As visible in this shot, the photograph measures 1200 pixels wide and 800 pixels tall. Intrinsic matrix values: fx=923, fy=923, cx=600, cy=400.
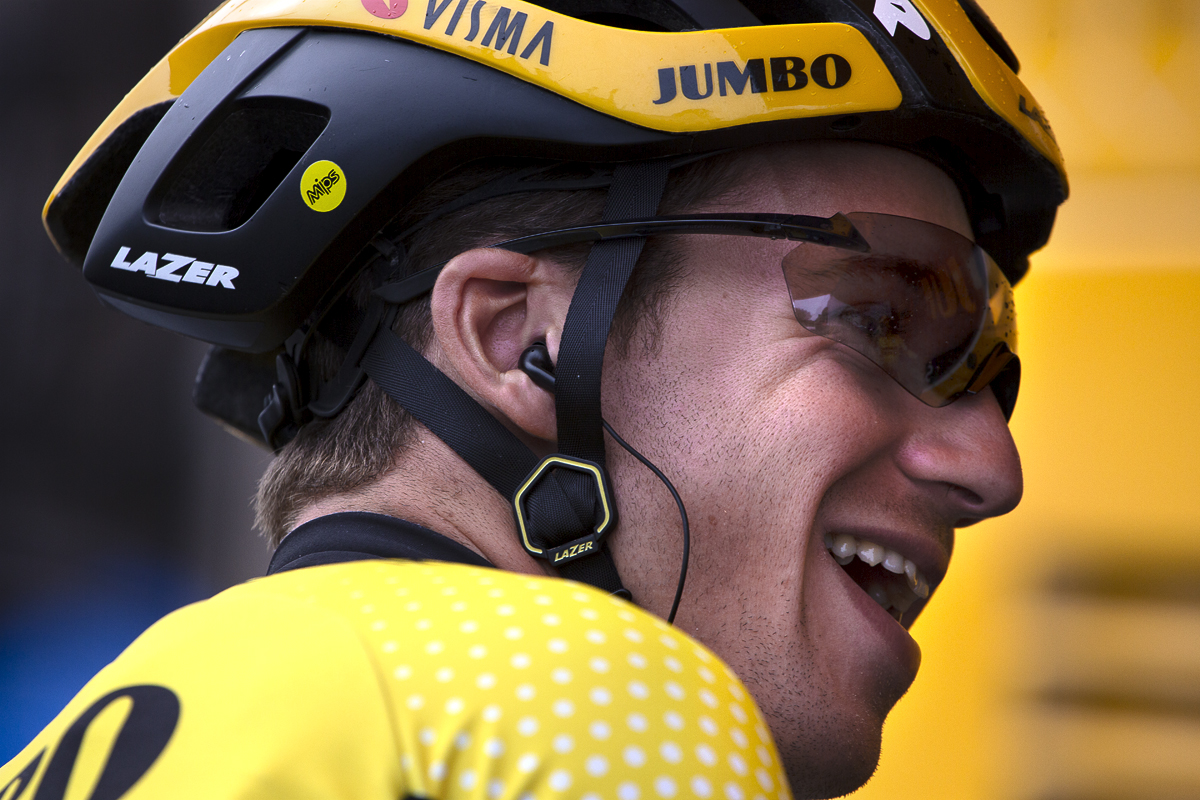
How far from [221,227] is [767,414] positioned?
1.08 m

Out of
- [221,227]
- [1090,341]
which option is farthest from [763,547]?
[1090,341]

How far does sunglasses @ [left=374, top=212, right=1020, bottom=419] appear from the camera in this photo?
4.59ft

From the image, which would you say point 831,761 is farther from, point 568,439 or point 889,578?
point 568,439

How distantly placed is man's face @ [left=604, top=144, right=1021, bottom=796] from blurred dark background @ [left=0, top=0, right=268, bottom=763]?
10.9 feet

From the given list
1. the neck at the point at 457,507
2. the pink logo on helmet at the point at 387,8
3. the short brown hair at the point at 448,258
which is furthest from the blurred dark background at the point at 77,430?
the neck at the point at 457,507

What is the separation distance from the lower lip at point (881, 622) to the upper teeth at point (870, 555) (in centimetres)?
4

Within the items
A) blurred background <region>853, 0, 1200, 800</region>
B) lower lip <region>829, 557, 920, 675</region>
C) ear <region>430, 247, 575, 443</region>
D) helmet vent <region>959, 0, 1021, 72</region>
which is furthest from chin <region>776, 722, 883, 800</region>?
blurred background <region>853, 0, 1200, 800</region>

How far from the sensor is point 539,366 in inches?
52.9

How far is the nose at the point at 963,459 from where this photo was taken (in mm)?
1549

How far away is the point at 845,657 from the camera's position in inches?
56.9

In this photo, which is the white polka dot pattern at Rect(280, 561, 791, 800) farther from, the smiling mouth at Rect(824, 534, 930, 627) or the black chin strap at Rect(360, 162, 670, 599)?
the smiling mouth at Rect(824, 534, 930, 627)

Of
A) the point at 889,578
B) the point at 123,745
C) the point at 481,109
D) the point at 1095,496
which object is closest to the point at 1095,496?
the point at 1095,496

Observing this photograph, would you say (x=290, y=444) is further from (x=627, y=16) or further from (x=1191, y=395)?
(x=1191, y=395)

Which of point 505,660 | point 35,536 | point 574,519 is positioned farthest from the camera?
point 35,536
